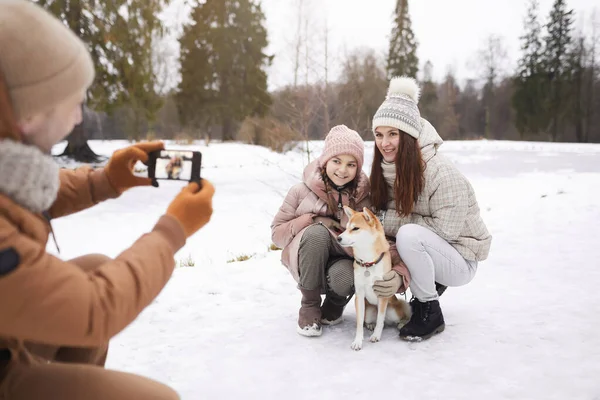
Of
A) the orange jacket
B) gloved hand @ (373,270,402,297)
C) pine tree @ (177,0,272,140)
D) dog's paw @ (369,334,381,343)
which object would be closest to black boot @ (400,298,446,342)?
dog's paw @ (369,334,381,343)

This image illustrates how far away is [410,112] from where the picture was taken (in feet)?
9.04

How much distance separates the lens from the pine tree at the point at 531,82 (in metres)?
32.5

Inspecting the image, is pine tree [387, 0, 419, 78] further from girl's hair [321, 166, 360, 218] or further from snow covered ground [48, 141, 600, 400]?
girl's hair [321, 166, 360, 218]

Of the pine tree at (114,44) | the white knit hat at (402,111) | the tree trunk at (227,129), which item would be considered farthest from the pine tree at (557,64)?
the white knit hat at (402,111)

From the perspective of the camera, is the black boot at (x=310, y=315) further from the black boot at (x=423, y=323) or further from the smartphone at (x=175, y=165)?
the smartphone at (x=175, y=165)

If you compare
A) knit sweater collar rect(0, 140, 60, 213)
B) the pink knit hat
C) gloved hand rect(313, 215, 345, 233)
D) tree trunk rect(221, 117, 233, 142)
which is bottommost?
gloved hand rect(313, 215, 345, 233)

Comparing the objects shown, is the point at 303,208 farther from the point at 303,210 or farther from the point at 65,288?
the point at 65,288

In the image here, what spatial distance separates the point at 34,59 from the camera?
98 cm

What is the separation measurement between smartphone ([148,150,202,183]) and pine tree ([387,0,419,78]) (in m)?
34.3

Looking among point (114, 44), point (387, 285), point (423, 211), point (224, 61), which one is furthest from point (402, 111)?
point (224, 61)

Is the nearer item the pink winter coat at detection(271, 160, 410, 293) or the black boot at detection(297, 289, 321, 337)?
the black boot at detection(297, 289, 321, 337)

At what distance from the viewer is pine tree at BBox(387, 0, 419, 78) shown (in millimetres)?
33938

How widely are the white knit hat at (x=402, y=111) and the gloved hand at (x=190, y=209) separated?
68.9 inches

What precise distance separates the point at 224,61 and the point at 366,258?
2570 centimetres
